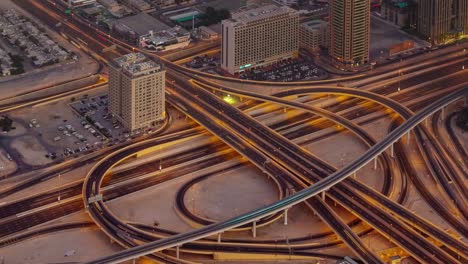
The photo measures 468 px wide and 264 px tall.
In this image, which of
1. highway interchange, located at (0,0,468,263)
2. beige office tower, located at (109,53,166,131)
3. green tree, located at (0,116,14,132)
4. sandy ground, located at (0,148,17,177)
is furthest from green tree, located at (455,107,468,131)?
green tree, located at (0,116,14,132)

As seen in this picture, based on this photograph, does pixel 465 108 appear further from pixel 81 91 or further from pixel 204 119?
pixel 81 91

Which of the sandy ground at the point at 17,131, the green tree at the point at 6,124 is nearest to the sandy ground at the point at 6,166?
the sandy ground at the point at 17,131

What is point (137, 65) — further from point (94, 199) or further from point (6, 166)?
point (94, 199)

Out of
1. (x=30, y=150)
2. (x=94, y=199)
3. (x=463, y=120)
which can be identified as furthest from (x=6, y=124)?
(x=463, y=120)

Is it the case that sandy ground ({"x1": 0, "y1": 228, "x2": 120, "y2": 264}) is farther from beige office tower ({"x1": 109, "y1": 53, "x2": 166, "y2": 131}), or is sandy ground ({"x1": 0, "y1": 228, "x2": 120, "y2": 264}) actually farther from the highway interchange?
beige office tower ({"x1": 109, "y1": 53, "x2": 166, "y2": 131})

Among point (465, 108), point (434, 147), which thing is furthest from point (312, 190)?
point (465, 108)

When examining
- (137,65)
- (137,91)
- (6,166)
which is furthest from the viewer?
(137,65)

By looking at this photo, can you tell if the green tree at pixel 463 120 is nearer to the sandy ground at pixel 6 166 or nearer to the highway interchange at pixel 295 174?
the highway interchange at pixel 295 174
